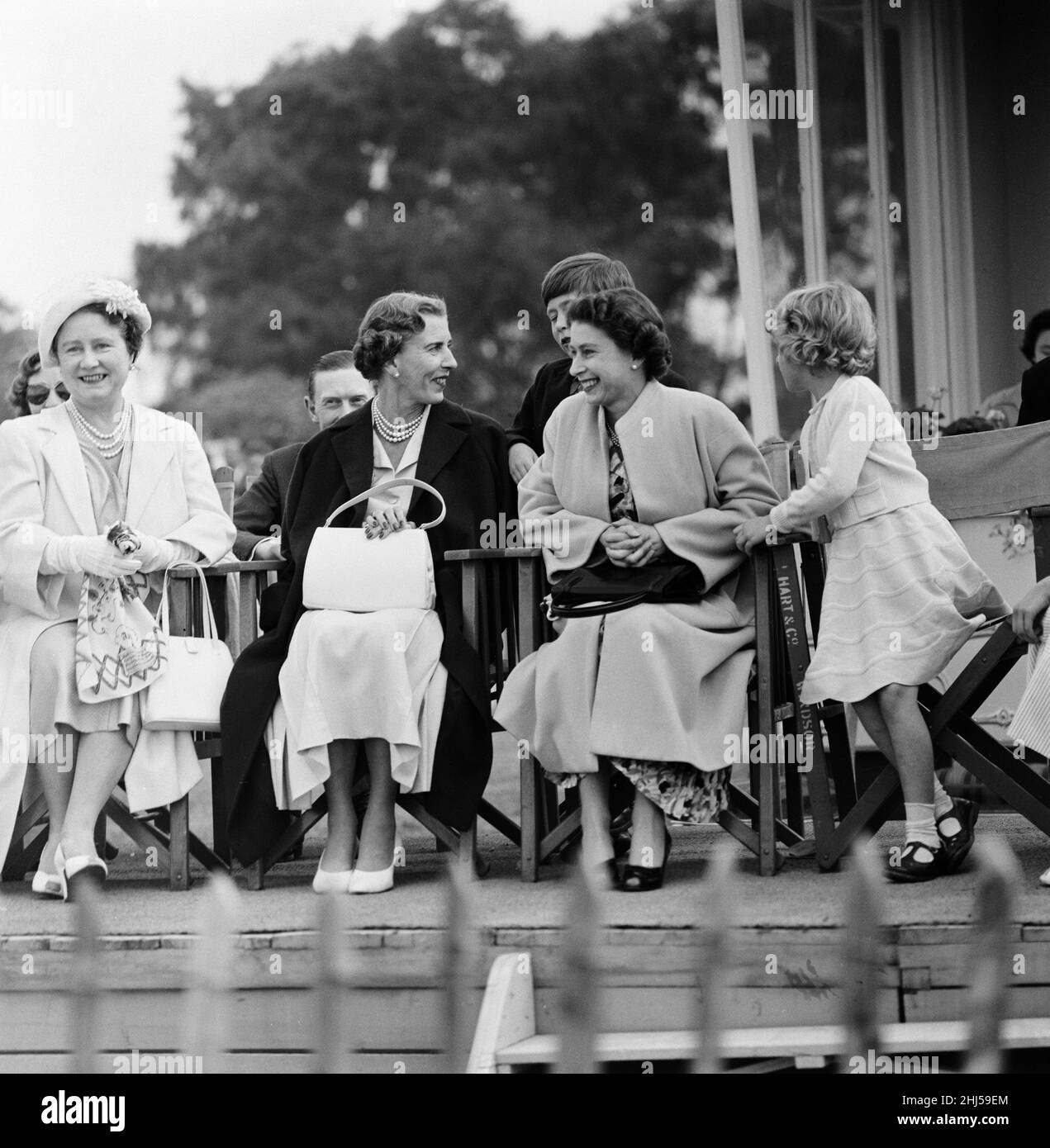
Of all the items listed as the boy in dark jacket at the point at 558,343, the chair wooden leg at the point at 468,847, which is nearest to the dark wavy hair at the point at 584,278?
the boy in dark jacket at the point at 558,343

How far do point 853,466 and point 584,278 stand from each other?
1173 millimetres

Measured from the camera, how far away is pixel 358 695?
4723mm

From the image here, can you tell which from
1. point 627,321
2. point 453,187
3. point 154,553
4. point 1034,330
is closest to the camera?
point 627,321

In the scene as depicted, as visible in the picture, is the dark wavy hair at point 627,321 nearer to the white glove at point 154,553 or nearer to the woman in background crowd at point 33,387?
the white glove at point 154,553

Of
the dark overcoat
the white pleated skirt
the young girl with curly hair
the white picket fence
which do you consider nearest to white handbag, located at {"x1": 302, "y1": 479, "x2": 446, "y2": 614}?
the dark overcoat

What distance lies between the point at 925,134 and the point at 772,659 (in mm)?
4603

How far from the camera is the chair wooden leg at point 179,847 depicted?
4.91 m

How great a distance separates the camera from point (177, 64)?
86.3 ft

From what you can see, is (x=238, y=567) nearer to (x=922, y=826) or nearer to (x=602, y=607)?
(x=602, y=607)

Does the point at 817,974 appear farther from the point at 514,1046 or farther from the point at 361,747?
the point at 361,747

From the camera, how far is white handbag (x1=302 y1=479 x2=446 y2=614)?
4.84 meters

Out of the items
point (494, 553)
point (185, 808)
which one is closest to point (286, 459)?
point (494, 553)
